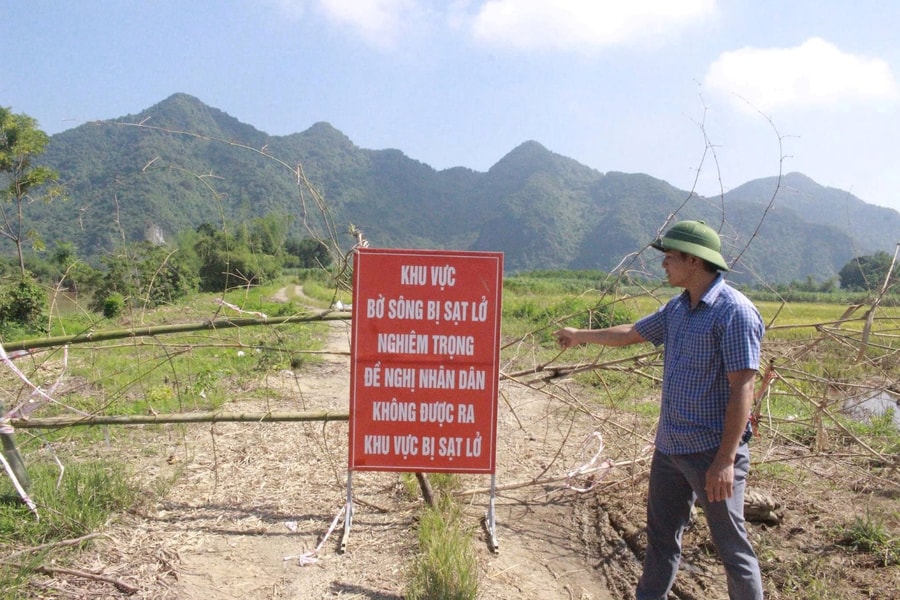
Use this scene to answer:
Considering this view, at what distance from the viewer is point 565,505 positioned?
3.88 meters

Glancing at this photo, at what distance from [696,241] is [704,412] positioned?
0.65m

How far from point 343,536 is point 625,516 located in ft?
5.64

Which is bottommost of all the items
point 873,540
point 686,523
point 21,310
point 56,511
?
point 21,310

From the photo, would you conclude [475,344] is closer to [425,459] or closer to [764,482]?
[425,459]

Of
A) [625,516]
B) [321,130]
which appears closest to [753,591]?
[625,516]

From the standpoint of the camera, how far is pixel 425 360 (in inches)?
124

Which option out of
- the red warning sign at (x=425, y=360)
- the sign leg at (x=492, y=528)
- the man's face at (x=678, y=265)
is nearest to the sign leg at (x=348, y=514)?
the red warning sign at (x=425, y=360)

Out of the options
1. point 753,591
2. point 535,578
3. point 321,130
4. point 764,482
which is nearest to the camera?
point 753,591

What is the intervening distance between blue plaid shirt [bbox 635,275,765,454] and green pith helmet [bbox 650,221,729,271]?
12 cm

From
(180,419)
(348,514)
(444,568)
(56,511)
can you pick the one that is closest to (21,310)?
(180,419)

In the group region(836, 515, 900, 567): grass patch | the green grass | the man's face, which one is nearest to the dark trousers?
the man's face

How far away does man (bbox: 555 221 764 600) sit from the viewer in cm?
212

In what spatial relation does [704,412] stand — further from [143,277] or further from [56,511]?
[143,277]

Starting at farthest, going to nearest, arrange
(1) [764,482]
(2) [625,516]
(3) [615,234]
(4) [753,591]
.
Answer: (3) [615,234] → (1) [764,482] → (2) [625,516] → (4) [753,591]
